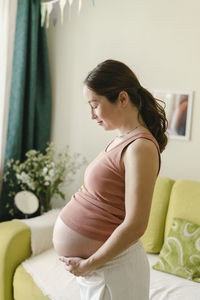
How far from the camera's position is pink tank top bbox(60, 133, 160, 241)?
98 centimetres

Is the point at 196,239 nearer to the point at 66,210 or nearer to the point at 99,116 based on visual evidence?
the point at 66,210

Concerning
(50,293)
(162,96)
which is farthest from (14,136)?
(50,293)

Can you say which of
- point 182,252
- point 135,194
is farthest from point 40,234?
point 135,194

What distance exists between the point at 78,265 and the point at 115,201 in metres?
0.23

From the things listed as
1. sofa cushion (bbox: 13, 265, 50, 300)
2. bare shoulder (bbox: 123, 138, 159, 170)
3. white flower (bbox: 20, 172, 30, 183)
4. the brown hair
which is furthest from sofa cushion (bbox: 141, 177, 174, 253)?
bare shoulder (bbox: 123, 138, 159, 170)

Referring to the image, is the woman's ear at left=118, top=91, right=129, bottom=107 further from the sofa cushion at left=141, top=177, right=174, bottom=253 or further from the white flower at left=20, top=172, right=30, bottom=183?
the white flower at left=20, top=172, right=30, bottom=183

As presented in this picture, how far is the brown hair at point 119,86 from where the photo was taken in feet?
3.25

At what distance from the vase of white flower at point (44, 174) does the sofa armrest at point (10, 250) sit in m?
0.48

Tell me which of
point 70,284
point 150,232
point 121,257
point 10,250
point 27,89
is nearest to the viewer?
point 121,257

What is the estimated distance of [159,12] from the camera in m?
2.37

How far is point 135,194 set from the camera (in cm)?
91

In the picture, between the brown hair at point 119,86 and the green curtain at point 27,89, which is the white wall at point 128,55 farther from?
the brown hair at point 119,86

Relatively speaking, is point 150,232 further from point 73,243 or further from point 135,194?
point 135,194

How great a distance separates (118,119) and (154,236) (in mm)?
1288
